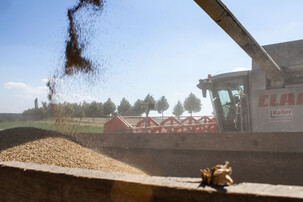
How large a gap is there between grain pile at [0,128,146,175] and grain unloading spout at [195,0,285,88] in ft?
7.23

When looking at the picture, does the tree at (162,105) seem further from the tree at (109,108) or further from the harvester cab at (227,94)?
the harvester cab at (227,94)

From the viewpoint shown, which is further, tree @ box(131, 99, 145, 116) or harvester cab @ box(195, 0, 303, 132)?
tree @ box(131, 99, 145, 116)

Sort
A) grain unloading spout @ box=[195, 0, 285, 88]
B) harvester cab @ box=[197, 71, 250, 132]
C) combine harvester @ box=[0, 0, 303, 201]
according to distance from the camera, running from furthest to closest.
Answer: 1. harvester cab @ box=[197, 71, 250, 132]
2. grain unloading spout @ box=[195, 0, 285, 88]
3. combine harvester @ box=[0, 0, 303, 201]

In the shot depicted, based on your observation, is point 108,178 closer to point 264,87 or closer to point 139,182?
point 139,182

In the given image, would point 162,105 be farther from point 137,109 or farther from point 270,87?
point 270,87

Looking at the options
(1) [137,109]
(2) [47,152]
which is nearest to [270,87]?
(2) [47,152]

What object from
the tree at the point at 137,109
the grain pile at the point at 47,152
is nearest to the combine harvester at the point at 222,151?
the grain pile at the point at 47,152

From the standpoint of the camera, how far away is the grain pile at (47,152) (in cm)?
255

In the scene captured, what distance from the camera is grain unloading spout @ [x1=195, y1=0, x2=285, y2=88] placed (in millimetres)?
3018

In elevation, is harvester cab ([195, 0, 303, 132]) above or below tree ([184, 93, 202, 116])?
below

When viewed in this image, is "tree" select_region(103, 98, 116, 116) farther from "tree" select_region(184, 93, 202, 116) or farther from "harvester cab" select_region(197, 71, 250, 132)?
"harvester cab" select_region(197, 71, 250, 132)

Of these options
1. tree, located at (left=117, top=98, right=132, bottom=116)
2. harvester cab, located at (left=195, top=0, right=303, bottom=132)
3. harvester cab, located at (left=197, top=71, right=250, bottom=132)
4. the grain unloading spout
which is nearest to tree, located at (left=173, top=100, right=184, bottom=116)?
tree, located at (left=117, top=98, right=132, bottom=116)

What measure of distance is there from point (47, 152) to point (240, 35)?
3068mm

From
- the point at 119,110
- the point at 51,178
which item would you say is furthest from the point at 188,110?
the point at 51,178
